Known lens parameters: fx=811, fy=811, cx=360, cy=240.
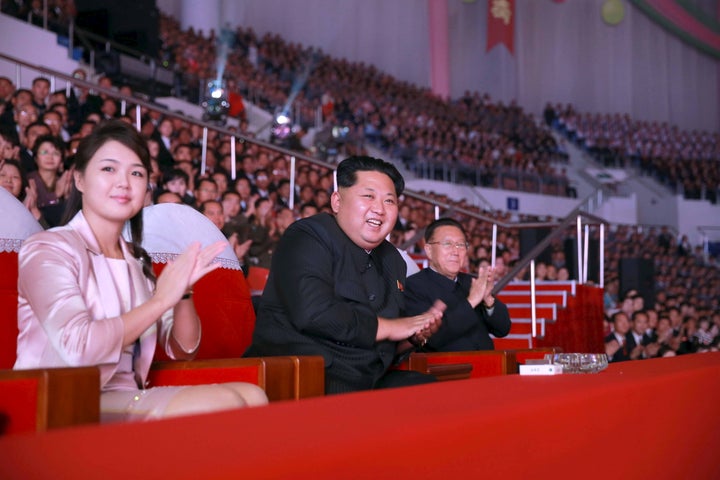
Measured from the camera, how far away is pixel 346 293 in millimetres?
1981

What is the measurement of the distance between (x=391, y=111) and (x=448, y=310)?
33.8 feet

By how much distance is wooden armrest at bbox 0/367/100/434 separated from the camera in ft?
3.80

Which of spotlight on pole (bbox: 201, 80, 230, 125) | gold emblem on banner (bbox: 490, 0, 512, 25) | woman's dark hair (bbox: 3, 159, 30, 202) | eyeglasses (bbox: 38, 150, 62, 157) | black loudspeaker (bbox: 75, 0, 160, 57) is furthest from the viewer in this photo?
gold emblem on banner (bbox: 490, 0, 512, 25)

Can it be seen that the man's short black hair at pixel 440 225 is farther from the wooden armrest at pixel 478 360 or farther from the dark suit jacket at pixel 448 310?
the wooden armrest at pixel 478 360

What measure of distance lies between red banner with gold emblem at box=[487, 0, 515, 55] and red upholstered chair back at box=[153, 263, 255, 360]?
1527 centimetres

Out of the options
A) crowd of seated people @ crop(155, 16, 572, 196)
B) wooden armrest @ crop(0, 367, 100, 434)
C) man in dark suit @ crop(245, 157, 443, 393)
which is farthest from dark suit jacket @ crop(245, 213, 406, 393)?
crowd of seated people @ crop(155, 16, 572, 196)

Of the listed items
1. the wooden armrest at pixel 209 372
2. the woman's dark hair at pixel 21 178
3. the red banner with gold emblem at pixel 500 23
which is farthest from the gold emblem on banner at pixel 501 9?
the wooden armrest at pixel 209 372

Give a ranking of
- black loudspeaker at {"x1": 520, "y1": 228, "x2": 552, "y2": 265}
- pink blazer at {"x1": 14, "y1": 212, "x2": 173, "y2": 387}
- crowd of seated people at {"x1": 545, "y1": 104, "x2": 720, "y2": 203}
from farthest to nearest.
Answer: crowd of seated people at {"x1": 545, "y1": 104, "x2": 720, "y2": 203} → black loudspeaker at {"x1": 520, "y1": 228, "x2": 552, "y2": 265} → pink blazer at {"x1": 14, "y1": 212, "x2": 173, "y2": 387}

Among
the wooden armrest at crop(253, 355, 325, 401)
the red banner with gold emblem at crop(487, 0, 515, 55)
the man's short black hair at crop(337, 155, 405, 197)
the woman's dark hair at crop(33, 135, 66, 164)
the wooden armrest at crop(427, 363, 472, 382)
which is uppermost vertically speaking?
the red banner with gold emblem at crop(487, 0, 515, 55)

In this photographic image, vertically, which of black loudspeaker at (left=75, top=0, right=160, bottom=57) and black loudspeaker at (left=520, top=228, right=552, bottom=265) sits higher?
black loudspeaker at (left=75, top=0, right=160, bottom=57)

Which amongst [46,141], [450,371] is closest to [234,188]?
[46,141]

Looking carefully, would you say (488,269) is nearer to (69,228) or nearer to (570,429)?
(69,228)

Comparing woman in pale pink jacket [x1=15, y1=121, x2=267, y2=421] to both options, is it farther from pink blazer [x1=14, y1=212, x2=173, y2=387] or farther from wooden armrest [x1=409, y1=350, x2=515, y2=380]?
wooden armrest [x1=409, y1=350, x2=515, y2=380]

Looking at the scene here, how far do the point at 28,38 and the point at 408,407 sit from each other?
746 centimetres
